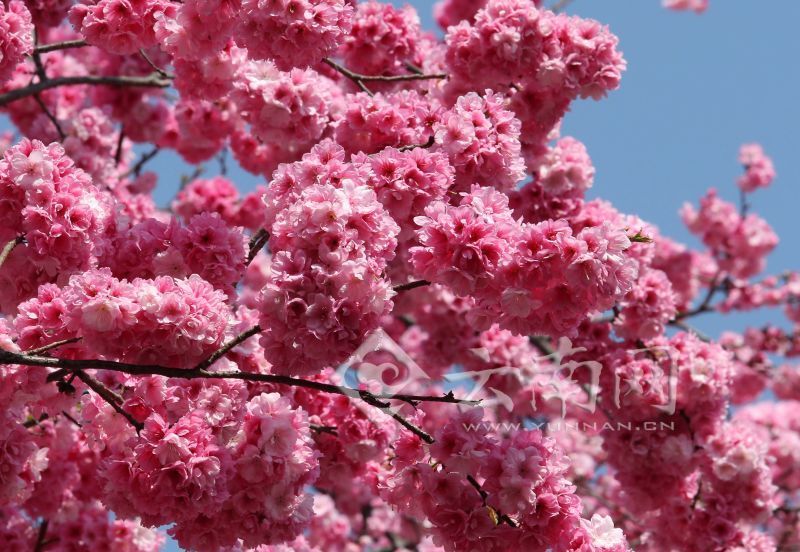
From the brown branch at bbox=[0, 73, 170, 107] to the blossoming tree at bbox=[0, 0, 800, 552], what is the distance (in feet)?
0.08

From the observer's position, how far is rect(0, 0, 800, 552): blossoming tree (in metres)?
3.34

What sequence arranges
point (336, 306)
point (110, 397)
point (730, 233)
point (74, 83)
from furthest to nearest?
point (730, 233), point (74, 83), point (110, 397), point (336, 306)

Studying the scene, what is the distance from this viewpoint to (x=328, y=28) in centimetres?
419

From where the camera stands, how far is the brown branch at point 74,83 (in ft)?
19.2

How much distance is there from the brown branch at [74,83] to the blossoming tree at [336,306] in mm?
25

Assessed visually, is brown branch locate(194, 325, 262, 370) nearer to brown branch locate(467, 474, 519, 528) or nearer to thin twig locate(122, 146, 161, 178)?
brown branch locate(467, 474, 519, 528)

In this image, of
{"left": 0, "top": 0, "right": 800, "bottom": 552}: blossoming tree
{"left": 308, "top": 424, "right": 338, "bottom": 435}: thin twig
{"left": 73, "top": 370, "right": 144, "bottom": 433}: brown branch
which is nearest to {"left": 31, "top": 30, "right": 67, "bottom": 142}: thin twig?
{"left": 0, "top": 0, "right": 800, "bottom": 552}: blossoming tree

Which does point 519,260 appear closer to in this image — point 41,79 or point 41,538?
point 41,538

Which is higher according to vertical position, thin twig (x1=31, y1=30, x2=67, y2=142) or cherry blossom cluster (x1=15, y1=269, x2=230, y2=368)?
thin twig (x1=31, y1=30, x2=67, y2=142)

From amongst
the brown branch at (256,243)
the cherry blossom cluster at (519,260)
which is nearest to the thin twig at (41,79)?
the brown branch at (256,243)

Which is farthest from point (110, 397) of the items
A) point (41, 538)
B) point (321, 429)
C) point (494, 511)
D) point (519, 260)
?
point (41, 538)

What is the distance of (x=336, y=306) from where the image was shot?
3143mm

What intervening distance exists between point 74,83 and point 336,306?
4144 millimetres

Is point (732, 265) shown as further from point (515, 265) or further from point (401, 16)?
point (515, 265)
